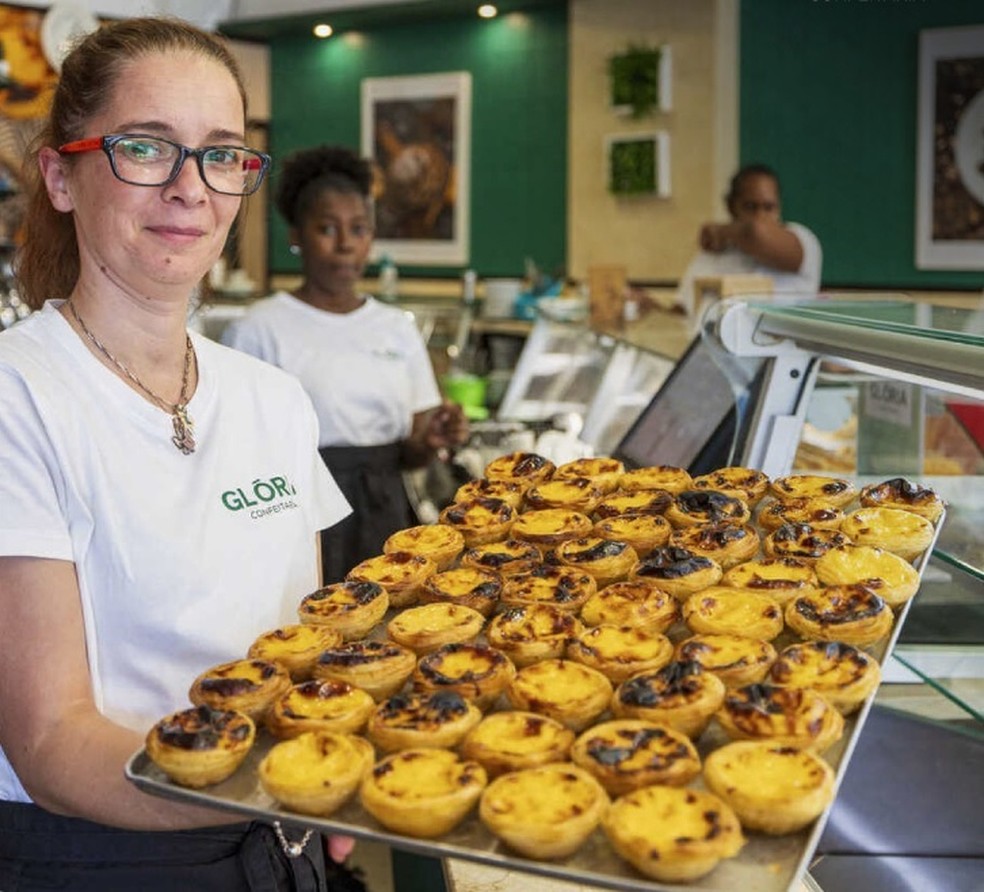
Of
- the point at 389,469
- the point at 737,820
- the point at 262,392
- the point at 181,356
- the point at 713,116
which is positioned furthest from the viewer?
the point at 713,116

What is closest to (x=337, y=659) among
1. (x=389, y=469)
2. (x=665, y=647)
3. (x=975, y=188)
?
→ (x=665, y=647)

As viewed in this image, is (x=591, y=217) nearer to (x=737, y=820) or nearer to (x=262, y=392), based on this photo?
(x=262, y=392)

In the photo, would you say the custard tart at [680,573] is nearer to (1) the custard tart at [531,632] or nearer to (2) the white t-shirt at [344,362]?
(1) the custard tart at [531,632]

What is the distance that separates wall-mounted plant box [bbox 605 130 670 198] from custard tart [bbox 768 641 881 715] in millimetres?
7715

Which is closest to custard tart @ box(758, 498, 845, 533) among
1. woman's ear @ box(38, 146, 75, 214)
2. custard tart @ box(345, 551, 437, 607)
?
custard tart @ box(345, 551, 437, 607)

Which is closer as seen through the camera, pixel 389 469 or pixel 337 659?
pixel 337 659

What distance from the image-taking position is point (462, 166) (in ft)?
33.1

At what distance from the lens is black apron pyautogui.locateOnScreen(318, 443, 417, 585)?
12.0 feet

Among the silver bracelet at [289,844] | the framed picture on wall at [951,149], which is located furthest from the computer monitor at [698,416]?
the framed picture on wall at [951,149]

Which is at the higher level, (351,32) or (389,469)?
(351,32)

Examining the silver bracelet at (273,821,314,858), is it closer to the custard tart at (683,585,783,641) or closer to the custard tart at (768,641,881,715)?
the custard tart at (683,585,783,641)

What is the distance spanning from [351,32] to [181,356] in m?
9.69

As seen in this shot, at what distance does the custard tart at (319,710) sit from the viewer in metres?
1.09

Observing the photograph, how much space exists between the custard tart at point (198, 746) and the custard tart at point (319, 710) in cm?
4
